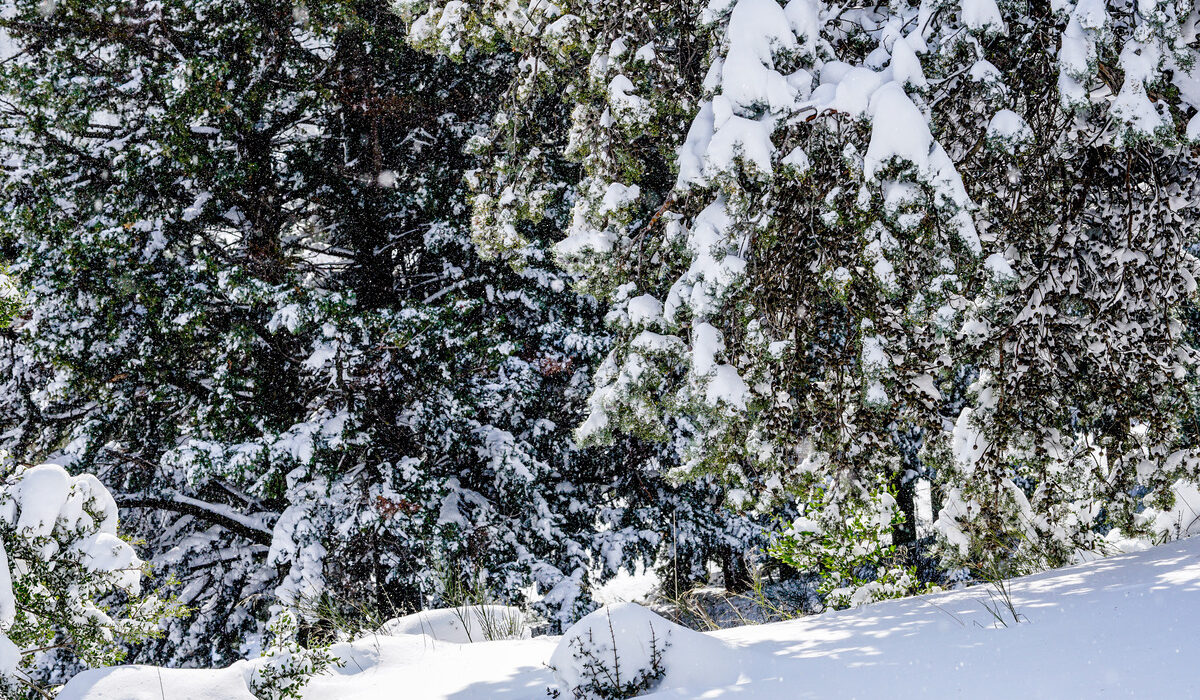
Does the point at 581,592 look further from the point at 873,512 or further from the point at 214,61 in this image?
the point at 214,61

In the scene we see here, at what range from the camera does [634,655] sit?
305 centimetres

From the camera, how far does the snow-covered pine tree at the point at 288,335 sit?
25.5ft

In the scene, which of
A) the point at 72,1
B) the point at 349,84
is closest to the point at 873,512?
the point at 349,84

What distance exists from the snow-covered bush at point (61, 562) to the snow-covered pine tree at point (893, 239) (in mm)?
2713

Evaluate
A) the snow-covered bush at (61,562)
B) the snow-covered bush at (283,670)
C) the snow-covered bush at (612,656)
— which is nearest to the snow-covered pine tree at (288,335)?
the snow-covered bush at (61,562)

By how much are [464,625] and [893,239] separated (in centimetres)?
332

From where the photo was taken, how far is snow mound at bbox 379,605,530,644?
4758mm

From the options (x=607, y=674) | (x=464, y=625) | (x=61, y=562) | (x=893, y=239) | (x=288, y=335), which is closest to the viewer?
(x=607, y=674)

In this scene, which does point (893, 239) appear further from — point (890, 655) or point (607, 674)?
point (607, 674)

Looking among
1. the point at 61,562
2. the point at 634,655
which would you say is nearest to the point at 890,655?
the point at 634,655

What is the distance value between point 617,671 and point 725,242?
Answer: 2.03 m

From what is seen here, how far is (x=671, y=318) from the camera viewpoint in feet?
13.9

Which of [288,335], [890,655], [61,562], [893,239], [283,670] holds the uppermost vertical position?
[288,335]

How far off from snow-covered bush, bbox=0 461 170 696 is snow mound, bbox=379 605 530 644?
1441 mm
